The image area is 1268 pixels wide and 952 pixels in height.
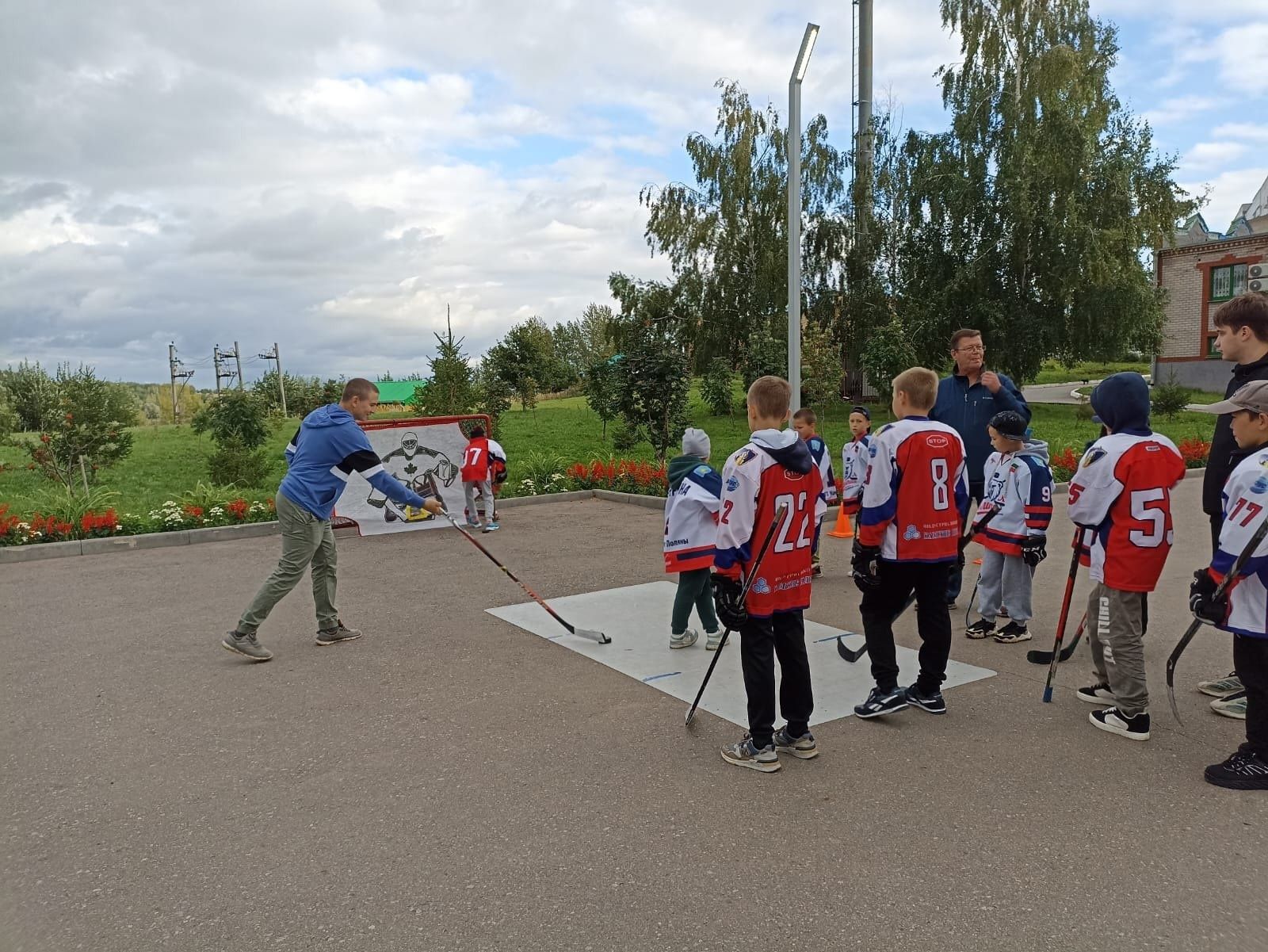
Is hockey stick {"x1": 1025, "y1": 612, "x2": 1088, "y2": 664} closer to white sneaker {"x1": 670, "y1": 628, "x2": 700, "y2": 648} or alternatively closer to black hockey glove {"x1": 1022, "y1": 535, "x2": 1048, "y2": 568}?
black hockey glove {"x1": 1022, "y1": 535, "x2": 1048, "y2": 568}

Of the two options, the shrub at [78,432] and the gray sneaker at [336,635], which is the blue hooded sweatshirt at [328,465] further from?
the shrub at [78,432]

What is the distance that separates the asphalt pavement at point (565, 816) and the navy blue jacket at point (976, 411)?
1.28 metres

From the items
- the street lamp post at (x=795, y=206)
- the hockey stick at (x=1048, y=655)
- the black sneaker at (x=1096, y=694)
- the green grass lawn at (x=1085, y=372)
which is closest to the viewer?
the black sneaker at (x=1096, y=694)

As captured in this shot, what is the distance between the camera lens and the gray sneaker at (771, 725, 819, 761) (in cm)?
426

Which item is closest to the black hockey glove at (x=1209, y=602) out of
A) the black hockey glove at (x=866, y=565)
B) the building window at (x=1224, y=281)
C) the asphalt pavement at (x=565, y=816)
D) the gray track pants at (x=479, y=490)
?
the asphalt pavement at (x=565, y=816)

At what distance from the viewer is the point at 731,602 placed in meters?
3.97

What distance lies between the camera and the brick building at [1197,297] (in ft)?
151

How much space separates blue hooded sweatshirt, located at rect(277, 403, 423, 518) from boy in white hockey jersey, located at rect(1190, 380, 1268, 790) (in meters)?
4.69

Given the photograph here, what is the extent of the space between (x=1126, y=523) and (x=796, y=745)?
1.96m

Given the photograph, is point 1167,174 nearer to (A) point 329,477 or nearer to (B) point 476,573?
(B) point 476,573

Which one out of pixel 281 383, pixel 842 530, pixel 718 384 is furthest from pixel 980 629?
pixel 281 383

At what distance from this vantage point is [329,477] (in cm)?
636

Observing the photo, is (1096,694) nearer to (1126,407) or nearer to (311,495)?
(1126,407)

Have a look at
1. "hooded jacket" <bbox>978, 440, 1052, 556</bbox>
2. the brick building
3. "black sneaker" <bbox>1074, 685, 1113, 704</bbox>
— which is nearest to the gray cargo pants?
"hooded jacket" <bbox>978, 440, 1052, 556</bbox>
